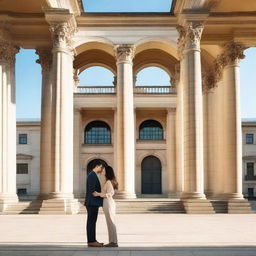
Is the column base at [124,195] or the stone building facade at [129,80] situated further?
the column base at [124,195]

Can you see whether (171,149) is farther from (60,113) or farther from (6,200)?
(6,200)

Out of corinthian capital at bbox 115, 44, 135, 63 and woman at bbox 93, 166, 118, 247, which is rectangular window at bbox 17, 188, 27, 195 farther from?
woman at bbox 93, 166, 118, 247

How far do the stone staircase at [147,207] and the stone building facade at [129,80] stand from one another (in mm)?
1353

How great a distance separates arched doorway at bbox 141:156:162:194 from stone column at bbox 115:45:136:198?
893 inches

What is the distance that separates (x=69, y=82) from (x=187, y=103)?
10.1m

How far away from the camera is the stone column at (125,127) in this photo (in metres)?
37.7

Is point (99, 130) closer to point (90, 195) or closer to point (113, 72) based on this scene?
point (113, 72)

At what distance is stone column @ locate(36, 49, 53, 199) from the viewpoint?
35.9 meters

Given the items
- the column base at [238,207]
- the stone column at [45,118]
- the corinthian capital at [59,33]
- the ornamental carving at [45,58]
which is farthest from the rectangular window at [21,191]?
the column base at [238,207]

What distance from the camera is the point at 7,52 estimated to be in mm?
36531

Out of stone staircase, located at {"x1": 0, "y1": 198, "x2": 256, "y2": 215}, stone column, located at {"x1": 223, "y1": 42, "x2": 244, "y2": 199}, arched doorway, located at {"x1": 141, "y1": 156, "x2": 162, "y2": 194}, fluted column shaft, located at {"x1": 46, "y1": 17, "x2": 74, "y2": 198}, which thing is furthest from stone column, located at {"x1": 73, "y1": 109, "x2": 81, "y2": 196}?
stone column, located at {"x1": 223, "y1": 42, "x2": 244, "y2": 199}

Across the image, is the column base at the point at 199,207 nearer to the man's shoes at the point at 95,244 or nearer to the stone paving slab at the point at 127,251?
the stone paving slab at the point at 127,251

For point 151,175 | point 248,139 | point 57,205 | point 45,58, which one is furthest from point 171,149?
point 248,139

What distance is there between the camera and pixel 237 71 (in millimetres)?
36812
